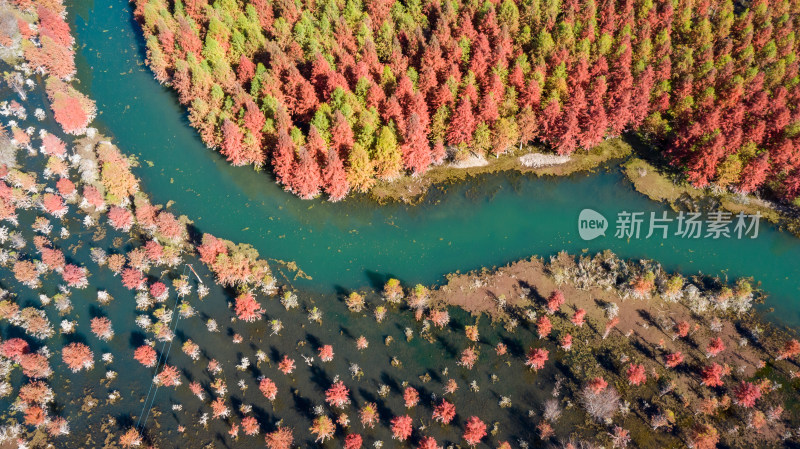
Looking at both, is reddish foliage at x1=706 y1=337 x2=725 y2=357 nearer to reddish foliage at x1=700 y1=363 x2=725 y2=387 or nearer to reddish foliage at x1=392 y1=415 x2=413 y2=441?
reddish foliage at x1=700 y1=363 x2=725 y2=387

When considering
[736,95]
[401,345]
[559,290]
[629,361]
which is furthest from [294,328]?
[736,95]

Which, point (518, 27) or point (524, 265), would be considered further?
point (518, 27)

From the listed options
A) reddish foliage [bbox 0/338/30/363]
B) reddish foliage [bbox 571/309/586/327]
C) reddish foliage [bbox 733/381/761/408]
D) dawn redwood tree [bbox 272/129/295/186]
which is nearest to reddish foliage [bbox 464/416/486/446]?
reddish foliage [bbox 571/309/586/327]

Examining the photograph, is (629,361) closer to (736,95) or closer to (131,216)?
(736,95)

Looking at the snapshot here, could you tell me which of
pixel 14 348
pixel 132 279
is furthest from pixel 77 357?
pixel 132 279

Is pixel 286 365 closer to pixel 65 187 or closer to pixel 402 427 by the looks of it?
pixel 402 427

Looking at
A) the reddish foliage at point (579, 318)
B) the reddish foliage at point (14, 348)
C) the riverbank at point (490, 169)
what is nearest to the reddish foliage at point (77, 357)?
the reddish foliage at point (14, 348)

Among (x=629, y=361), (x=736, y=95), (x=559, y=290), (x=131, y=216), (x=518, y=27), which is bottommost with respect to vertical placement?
(x=629, y=361)
